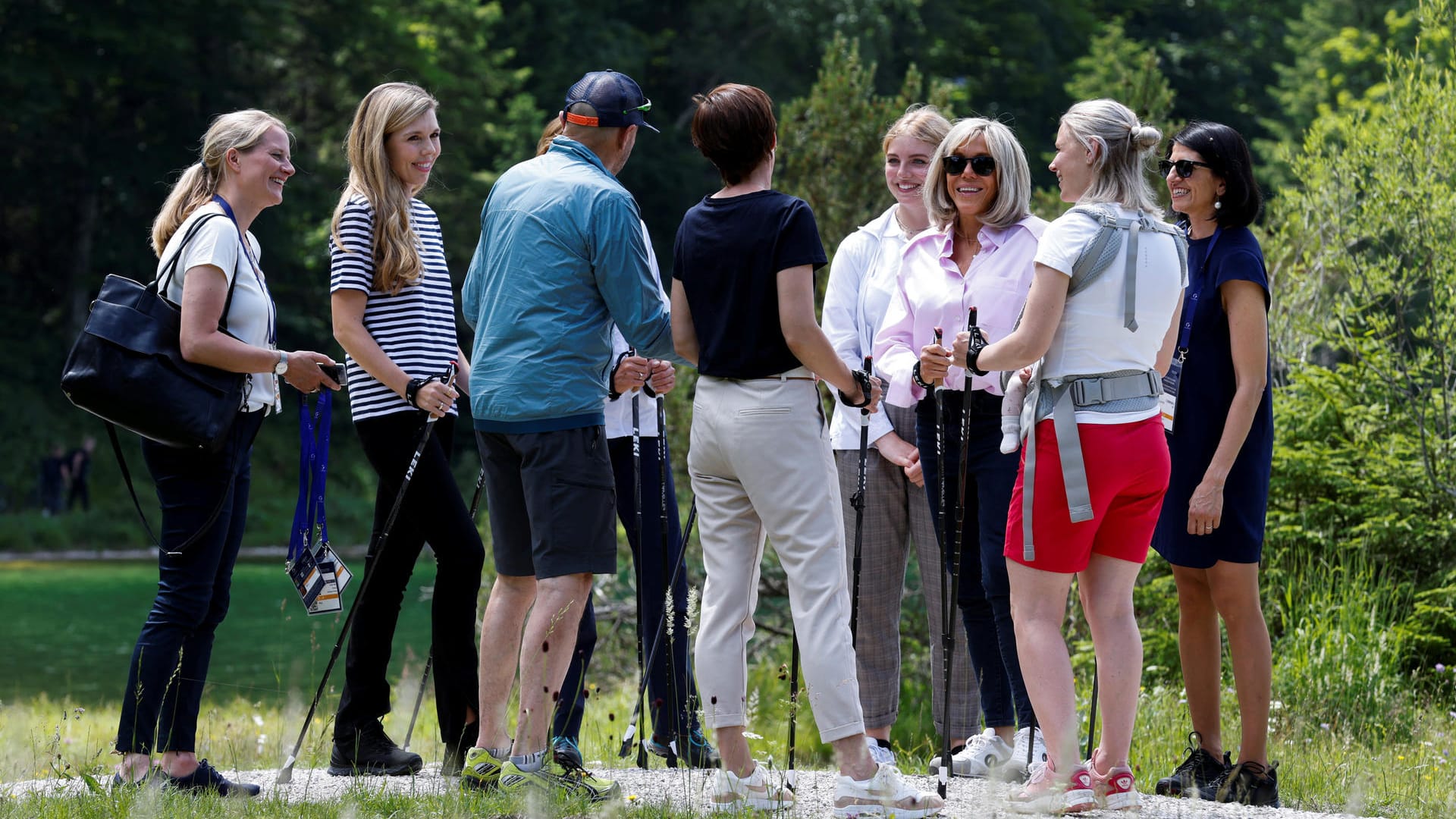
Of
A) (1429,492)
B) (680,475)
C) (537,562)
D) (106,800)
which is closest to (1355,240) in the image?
(1429,492)

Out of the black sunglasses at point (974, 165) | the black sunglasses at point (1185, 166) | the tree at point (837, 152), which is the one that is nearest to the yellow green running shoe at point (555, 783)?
the black sunglasses at point (974, 165)

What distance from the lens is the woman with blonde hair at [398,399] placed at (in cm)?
449

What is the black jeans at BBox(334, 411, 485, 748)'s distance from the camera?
4559mm

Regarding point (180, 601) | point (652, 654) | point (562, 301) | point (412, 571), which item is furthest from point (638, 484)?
point (180, 601)

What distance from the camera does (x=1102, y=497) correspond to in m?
3.84

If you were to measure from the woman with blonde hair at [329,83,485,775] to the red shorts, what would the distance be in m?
1.72

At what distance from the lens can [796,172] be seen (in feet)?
30.3

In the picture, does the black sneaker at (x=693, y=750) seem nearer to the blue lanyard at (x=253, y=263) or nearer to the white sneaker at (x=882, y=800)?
the white sneaker at (x=882, y=800)

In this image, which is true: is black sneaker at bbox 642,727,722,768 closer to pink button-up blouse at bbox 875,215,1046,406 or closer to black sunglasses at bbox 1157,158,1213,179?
pink button-up blouse at bbox 875,215,1046,406

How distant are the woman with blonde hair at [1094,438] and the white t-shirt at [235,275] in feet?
7.07

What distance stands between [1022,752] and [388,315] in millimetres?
2368

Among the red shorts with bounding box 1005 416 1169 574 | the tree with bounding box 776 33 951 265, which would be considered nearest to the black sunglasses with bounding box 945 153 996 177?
the red shorts with bounding box 1005 416 1169 574

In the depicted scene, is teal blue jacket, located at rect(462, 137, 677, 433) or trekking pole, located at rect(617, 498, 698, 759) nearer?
teal blue jacket, located at rect(462, 137, 677, 433)

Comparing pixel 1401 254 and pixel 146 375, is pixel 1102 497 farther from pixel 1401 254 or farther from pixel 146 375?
pixel 1401 254
